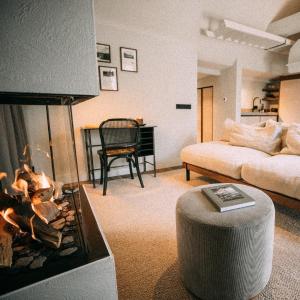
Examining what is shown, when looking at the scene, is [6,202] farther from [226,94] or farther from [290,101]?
[290,101]

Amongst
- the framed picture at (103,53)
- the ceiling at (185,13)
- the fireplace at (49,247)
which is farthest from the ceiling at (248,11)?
the fireplace at (49,247)

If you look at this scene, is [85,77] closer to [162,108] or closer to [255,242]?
[255,242]

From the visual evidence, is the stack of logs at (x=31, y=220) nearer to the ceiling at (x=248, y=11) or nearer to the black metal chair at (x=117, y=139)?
the black metal chair at (x=117, y=139)

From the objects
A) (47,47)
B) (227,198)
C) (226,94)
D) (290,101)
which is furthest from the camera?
(290,101)

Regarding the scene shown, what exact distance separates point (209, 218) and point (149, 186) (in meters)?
1.77

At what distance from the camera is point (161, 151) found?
3.49 m

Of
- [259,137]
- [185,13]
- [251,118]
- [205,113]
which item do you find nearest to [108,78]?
[185,13]

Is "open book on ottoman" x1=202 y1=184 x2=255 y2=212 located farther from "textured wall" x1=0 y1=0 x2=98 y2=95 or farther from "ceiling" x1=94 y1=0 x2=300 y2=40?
"ceiling" x1=94 y1=0 x2=300 y2=40

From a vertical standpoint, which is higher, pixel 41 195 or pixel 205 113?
pixel 205 113

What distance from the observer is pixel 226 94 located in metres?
4.64

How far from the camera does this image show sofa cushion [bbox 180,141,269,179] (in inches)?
76.1

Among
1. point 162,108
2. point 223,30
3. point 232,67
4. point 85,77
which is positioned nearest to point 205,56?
point 223,30

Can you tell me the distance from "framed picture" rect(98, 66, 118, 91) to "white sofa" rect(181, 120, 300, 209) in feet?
4.91

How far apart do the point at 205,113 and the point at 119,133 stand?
12.4ft
